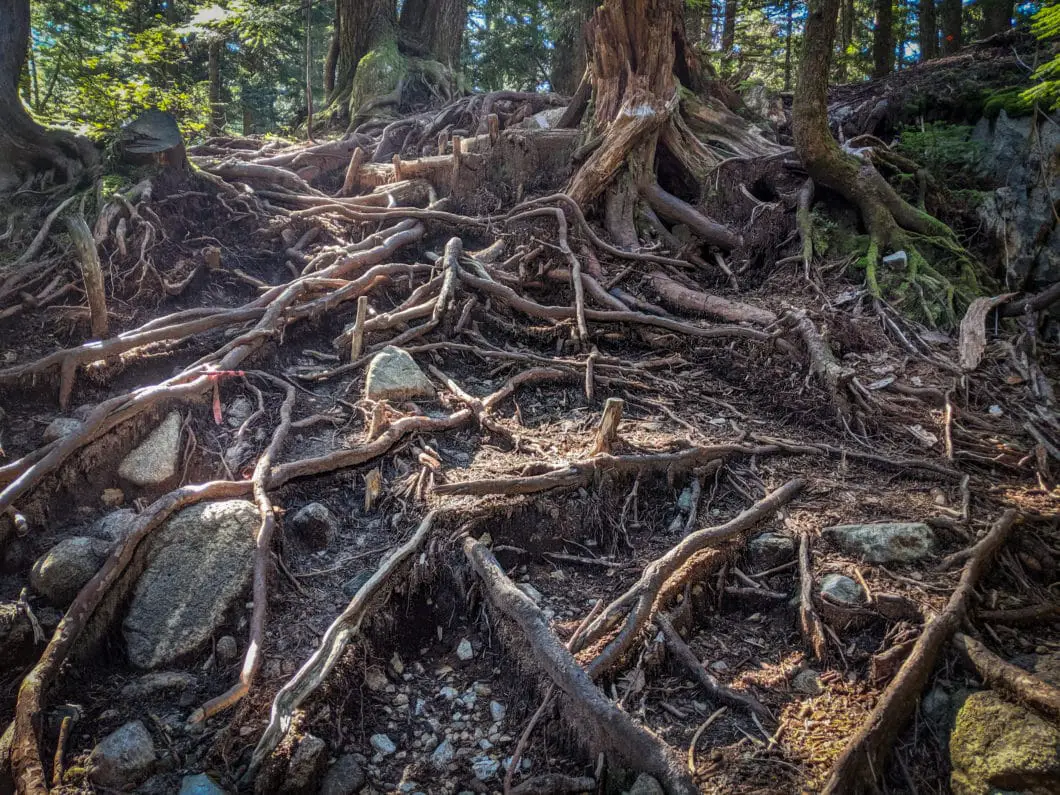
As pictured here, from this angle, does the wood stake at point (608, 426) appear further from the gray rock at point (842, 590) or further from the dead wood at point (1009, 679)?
the dead wood at point (1009, 679)

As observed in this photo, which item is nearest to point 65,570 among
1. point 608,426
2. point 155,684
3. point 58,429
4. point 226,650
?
point 155,684

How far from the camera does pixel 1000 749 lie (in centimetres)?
241

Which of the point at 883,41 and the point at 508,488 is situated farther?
the point at 883,41

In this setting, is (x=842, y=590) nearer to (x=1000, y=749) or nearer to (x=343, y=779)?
(x=1000, y=749)

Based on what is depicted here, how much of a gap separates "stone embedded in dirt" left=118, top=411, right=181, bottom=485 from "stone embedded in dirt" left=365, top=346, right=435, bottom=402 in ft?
4.68

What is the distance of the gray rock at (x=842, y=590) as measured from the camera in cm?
326

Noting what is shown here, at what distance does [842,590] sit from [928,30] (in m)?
16.4

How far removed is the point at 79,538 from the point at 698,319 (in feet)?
18.8

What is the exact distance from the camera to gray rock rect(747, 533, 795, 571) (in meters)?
3.69

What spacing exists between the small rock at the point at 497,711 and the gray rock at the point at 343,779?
647 millimetres

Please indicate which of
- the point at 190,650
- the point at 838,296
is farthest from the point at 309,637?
the point at 838,296

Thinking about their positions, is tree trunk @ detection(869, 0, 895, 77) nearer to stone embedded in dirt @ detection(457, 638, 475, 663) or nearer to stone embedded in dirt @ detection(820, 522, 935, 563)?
stone embedded in dirt @ detection(820, 522, 935, 563)

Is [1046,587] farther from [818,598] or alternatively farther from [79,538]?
[79,538]

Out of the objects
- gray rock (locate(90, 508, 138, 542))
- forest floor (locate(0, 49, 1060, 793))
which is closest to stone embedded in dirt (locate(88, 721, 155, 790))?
forest floor (locate(0, 49, 1060, 793))
